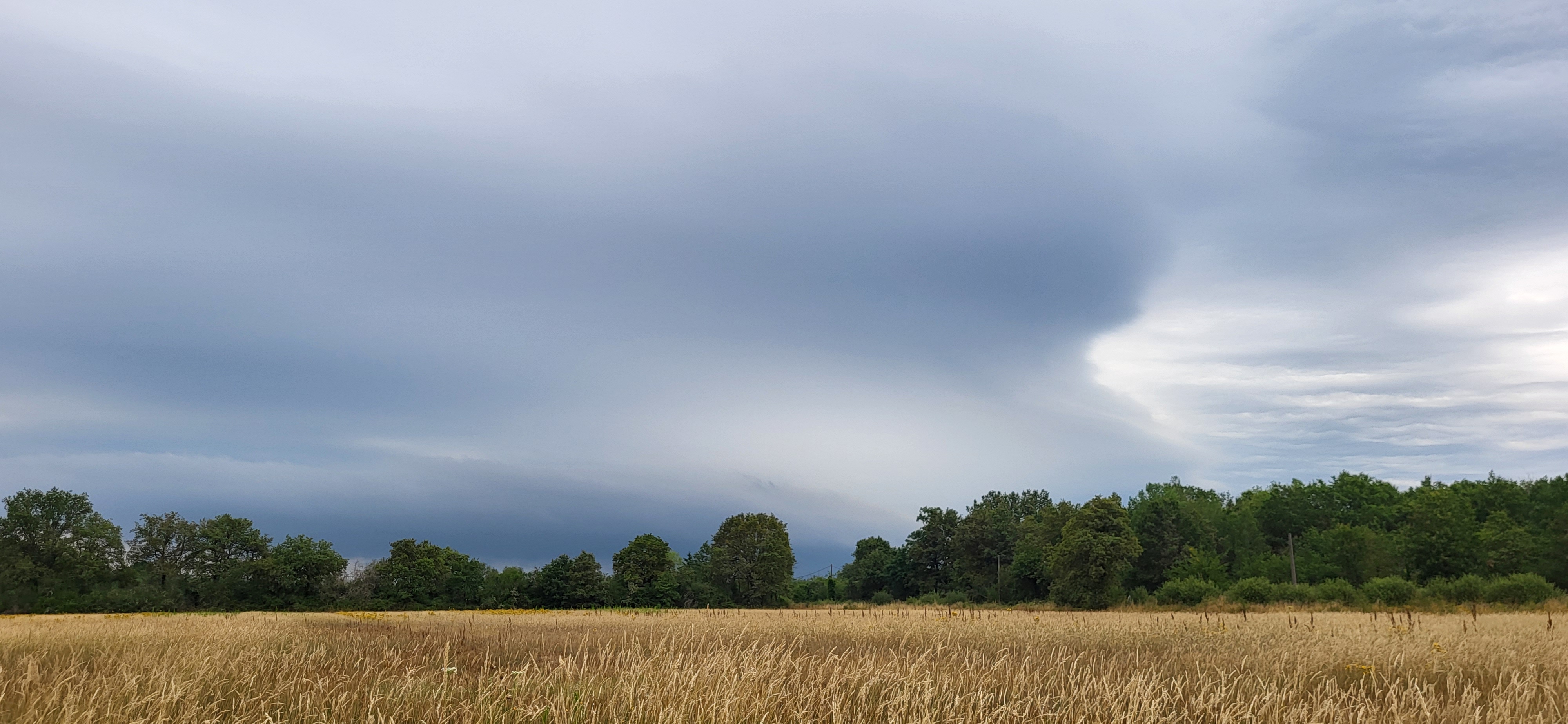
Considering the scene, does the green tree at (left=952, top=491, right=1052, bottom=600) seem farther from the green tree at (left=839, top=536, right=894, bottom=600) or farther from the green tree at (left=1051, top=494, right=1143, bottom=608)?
the green tree at (left=1051, top=494, right=1143, bottom=608)

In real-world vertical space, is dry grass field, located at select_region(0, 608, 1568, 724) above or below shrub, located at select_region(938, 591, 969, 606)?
above

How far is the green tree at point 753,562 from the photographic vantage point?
75.0m

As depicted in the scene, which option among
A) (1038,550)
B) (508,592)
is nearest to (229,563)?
(508,592)

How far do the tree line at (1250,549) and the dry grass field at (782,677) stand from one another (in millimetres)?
41042

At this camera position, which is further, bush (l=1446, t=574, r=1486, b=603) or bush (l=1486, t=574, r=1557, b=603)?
bush (l=1446, t=574, r=1486, b=603)

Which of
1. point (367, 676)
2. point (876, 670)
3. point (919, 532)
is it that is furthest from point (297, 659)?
point (919, 532)

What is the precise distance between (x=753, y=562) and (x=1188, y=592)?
3842 centimetres

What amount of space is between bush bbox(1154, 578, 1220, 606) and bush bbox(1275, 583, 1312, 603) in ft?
13.3

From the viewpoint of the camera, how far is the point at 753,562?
76.6 metres

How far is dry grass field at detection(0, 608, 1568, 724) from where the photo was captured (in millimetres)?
6512

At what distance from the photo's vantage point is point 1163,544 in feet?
251

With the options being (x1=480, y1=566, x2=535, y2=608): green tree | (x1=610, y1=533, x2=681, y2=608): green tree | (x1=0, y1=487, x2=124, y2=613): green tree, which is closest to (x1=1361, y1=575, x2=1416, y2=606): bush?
(x1=610, y1=533, x2=681, y2=608): green tree

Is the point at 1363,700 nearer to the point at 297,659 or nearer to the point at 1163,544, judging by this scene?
the point at 297,659

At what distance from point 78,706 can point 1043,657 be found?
1193 centimetres
